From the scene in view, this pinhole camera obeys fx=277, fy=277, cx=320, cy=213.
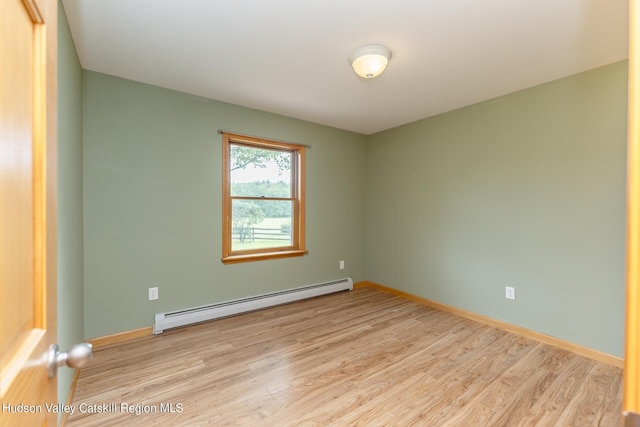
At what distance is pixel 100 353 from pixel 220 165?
193 centimetres

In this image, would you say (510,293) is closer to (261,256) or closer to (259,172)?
(261,256)

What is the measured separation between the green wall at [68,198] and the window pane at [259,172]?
53.4 inches

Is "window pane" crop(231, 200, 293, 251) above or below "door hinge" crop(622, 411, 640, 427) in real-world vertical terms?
above

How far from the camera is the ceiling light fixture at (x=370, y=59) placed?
1.95 m

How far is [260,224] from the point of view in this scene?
3381mm

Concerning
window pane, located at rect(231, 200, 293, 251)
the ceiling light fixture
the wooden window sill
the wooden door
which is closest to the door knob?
the wooden door

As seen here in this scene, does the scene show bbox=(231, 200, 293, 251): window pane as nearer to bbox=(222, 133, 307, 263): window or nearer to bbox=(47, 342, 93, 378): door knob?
bbox=(222, 133, 307, 263): window

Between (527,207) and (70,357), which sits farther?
(527,207)

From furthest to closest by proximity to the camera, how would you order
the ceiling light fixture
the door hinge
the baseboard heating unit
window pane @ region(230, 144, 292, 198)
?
window pane @ region(230, 144, 292, 198), the baseboard heating unit, the ceiling light fixture, the door hinge

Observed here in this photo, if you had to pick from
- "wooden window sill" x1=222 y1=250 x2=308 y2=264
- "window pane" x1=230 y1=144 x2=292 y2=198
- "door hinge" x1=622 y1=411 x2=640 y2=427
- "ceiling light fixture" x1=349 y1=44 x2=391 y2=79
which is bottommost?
"wooden window sill" x1=222 y1=250 x2=308 y2=264

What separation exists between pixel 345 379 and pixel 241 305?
1520 mm

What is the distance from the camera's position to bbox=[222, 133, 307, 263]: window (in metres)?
3.09

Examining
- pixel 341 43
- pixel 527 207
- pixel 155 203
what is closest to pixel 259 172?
pixel 155 203

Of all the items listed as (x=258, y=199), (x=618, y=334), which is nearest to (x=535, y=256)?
(x=618, y=334)
